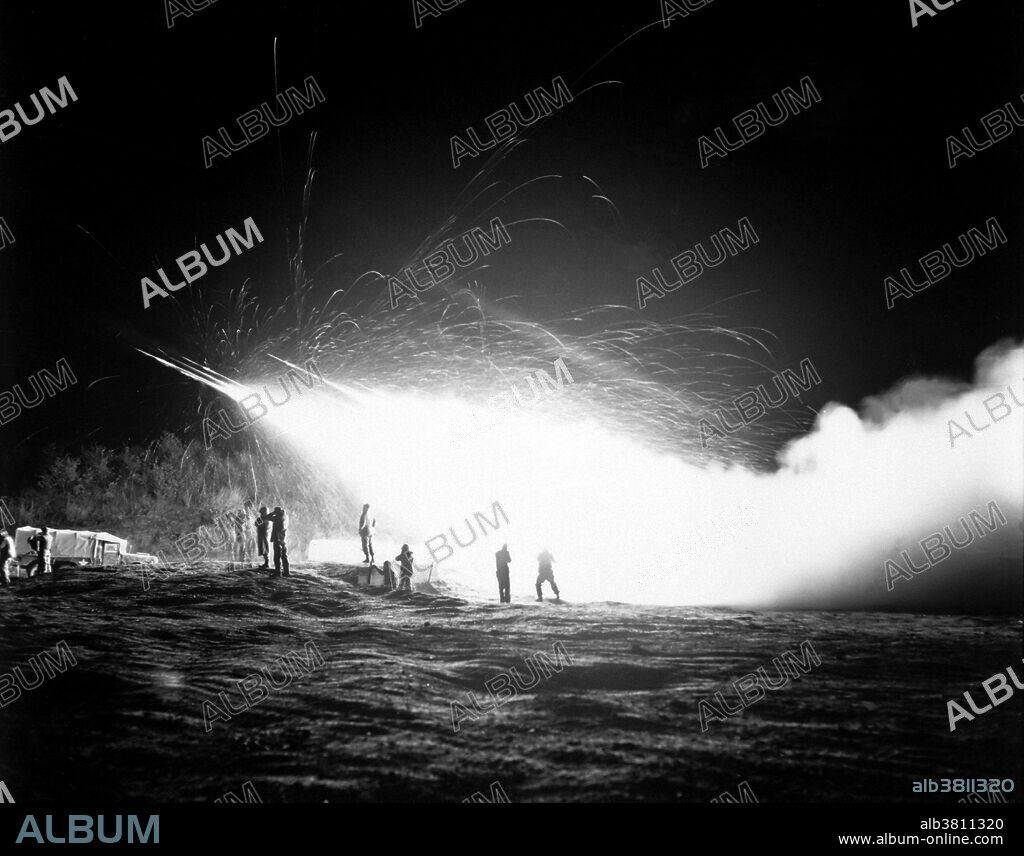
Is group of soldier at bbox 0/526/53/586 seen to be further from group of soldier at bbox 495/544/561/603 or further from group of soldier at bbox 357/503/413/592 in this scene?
group of soldier at bbox 495/544/561/603

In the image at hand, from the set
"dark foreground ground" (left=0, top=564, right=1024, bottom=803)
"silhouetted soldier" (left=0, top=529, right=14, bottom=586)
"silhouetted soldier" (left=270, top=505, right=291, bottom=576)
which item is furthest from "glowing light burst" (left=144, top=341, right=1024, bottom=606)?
"silhouetted soldier" (left=0, top=529, right=14, bottom=586)

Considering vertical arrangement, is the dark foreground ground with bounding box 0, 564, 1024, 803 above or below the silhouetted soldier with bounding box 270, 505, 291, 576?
below

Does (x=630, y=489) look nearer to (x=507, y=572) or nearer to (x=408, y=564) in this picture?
(x=507, y=572)

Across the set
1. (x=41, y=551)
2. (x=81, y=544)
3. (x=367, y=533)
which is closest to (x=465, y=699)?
(x=367, y=533)

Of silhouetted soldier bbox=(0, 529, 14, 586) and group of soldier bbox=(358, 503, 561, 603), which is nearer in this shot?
silhouetted soldier bbox=(0, 529, 14, 586)

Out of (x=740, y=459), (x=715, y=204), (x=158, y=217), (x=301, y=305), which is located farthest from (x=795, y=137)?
(x=158, y=217)

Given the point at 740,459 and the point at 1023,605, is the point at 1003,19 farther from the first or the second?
the point at 1023,605
